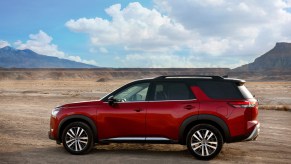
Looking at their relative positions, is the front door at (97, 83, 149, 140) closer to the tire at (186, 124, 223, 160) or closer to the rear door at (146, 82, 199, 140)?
the rear door at (146, 82, 199, 140)

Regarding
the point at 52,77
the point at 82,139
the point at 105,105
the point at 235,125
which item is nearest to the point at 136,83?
the point at 105,105

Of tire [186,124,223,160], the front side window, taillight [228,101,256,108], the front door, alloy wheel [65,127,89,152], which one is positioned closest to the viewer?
taillight [228,101,256,108]

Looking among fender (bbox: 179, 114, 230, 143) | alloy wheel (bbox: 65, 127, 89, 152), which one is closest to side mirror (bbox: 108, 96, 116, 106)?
alloy wheel (bbox: 65, 127, 89, 152)

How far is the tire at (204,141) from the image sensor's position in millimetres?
8250

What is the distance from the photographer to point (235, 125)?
816 centimetres

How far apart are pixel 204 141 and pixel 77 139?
8.47 ft

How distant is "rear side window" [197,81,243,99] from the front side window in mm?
1119

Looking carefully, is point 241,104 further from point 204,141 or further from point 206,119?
point 204,141

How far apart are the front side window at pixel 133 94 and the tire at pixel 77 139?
0.90 m

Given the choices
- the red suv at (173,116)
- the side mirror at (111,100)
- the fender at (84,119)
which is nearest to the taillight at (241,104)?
the red suv at (173,116)

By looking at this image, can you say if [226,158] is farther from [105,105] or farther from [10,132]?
[10,132]

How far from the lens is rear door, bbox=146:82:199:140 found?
8.30m

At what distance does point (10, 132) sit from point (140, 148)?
468cm

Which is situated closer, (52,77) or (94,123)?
(94,123)
